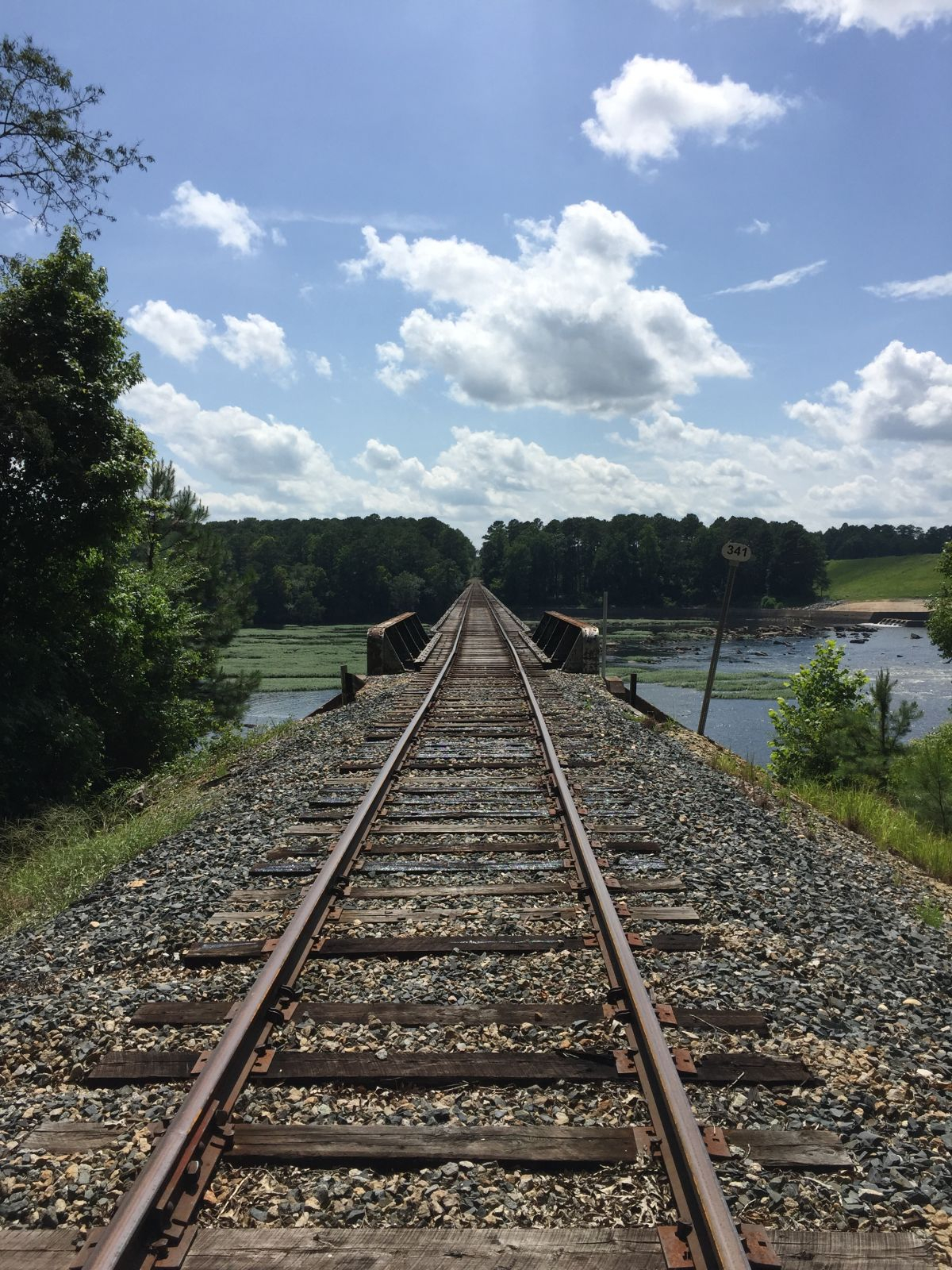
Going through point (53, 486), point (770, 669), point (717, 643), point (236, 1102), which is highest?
point (53, 486)

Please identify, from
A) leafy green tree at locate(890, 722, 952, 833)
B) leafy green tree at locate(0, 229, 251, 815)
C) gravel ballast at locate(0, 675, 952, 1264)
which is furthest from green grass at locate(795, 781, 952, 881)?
leafy green tree at locate(0, 229, 251, 815)

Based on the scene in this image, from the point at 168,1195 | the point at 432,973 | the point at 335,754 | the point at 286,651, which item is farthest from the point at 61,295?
the point at 286,651

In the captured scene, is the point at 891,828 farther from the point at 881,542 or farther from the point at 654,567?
the point at 881,542

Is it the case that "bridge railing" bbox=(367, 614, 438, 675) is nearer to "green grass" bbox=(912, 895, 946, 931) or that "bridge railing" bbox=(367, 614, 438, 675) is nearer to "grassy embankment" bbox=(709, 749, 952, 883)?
"grassy embankment" bbox=(709, 749, 952, 883)

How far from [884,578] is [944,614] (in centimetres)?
11759

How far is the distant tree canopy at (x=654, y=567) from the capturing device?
387ft

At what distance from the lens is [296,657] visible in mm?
51656

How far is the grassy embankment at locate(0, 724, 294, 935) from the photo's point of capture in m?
5.29

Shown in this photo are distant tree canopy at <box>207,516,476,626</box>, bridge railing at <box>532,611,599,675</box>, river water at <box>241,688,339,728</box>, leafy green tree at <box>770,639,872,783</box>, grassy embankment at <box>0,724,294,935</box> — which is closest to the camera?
grassy embankment at <box>0,724,294,935</box>

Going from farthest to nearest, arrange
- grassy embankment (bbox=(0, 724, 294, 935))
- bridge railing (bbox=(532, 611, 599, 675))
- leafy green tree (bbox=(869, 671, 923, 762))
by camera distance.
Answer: bridge railing (bbox=(532, 611, 599, 675)) → leafy green tree (bbox=(869, 671, 923, 762)) → grassy embankment (bbox=(0, 724, 294, 935))

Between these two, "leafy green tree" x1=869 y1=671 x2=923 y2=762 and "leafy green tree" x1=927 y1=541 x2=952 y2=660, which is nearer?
"leafy green tree" x1=869 y1=671 x2=923 y2=762

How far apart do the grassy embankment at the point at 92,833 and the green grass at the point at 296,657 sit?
571 inches

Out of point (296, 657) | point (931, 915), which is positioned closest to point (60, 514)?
point (931, 915)

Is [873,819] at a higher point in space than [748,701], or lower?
higher
